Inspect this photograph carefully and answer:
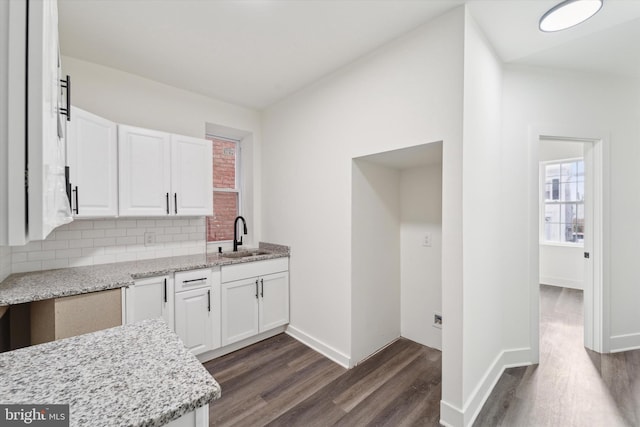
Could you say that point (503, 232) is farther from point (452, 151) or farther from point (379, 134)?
point (379, 134)

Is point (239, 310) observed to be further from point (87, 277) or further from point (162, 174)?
point (162, 174)

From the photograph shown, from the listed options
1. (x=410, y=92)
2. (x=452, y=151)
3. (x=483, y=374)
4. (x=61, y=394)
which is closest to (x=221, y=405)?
(x=61, y=394)

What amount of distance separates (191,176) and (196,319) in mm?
1401

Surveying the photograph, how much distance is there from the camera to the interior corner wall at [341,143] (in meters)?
1.76

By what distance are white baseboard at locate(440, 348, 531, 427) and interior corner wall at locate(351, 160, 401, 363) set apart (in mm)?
863

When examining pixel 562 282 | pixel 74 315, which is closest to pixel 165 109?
pixel 74 315

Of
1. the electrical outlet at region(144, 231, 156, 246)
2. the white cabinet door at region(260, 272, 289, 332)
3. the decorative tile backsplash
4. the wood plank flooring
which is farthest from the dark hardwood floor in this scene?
the electrical outlet at region(144, 231, 156, 246)

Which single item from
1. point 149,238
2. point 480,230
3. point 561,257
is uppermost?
point 480,230

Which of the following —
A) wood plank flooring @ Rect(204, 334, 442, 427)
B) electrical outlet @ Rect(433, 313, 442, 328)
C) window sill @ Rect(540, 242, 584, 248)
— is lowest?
wood plank flooring @ Rect(204, 334, 442, 427)

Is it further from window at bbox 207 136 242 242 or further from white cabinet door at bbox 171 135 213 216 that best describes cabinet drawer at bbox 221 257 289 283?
window at bbox 207 136 242 242

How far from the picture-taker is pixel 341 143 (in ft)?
8.02

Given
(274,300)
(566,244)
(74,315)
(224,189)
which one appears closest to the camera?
(74,315)

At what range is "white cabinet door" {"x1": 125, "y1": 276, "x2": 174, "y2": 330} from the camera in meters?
2.11

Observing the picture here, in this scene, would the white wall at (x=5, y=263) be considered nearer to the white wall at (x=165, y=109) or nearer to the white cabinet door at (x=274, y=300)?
the white wall at (x=165, y=109)
